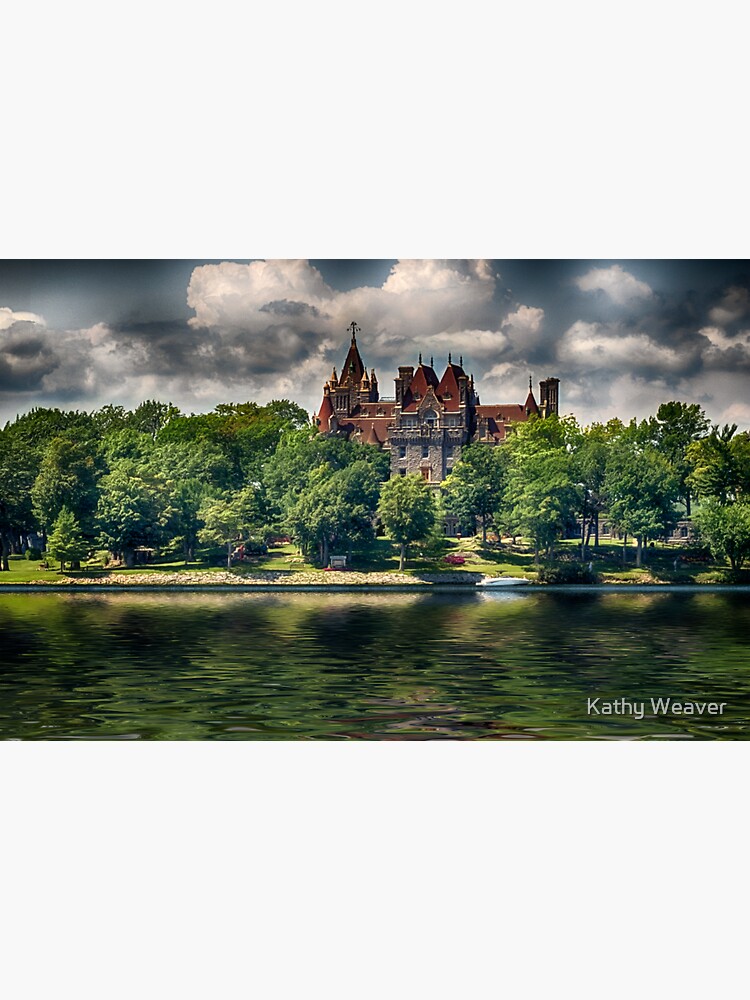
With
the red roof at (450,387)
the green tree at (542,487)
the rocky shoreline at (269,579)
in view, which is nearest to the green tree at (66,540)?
the rocky shoreline at (269,579)

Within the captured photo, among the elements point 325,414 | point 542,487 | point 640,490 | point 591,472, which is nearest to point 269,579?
point 325,414

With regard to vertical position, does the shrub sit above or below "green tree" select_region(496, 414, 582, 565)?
below

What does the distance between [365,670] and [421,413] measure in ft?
57.8

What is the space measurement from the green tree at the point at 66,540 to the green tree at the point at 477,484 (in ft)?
28.0

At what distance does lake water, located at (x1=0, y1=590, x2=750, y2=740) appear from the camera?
9.55 m

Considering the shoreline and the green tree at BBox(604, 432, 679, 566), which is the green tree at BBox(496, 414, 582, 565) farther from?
the shoreline

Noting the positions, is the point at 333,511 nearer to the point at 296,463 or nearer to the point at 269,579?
the point at 296,463

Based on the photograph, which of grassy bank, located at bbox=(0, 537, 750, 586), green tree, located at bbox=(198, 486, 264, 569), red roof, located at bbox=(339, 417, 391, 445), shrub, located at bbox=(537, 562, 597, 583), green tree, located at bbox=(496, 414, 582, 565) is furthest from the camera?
red roof, located at bbox=(339, 417, 391, 445)

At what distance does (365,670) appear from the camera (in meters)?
12.8

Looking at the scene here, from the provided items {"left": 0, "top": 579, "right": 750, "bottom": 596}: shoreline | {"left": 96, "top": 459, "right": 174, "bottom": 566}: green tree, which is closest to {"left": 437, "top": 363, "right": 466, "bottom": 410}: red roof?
{"left": 0, "top": 579, "right": 750, "bottom": 596}: shoreline

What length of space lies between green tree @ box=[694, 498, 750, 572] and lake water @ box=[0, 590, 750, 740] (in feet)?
13.9

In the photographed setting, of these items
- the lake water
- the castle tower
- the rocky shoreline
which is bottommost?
the lake water

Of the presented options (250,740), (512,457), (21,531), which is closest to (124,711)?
(250,740)

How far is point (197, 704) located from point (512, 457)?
2089 cm
